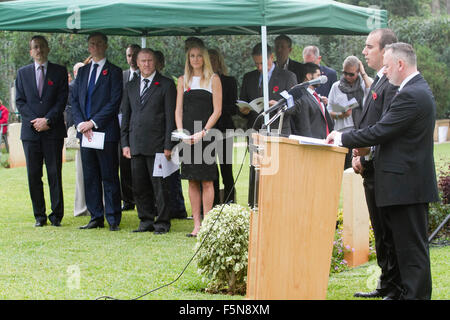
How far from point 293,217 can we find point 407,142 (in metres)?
1.04

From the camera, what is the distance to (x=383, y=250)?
18.9 feet

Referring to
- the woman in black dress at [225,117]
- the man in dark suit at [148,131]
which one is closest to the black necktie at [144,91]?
the man in dark suit at [148,131]

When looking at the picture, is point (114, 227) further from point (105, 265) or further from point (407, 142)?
point (407, 142)

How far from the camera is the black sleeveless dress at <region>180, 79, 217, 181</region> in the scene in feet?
28.0

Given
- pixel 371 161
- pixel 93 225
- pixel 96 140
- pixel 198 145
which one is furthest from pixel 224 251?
pixel 93 225

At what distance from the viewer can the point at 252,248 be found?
4.89 meters

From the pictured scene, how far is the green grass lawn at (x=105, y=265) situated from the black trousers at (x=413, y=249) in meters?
0.70

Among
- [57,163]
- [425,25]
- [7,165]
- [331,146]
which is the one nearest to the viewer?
[331,146]

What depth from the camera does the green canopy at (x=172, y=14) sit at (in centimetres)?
764

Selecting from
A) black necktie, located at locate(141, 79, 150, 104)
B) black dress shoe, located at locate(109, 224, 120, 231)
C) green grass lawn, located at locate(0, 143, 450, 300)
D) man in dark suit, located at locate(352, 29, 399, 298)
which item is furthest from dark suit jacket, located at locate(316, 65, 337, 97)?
man in dark suit, located at locate(352, 29, 399, 298)

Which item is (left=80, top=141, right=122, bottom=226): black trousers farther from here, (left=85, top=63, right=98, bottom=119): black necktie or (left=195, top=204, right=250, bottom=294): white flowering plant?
(left=195, top=204, right=250, bottom=294): white flowering plant
